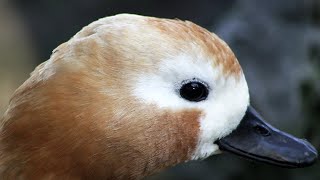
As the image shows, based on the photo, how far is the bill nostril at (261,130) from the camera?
2.99 m

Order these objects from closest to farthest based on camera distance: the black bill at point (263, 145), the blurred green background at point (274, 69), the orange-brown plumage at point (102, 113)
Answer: the orange-brown plumage at point (102, 113)
the black bill at point (263, 145)
the blurred green background at point (274, 69)

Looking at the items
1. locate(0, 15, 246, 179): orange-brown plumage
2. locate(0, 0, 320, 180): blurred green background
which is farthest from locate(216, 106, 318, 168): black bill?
locate(0, 0, 320, 180): blurred green background

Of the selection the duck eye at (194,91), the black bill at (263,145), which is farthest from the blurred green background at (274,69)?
the duck eye at (194,91)

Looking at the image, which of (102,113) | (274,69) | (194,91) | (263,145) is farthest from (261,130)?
(274,69)

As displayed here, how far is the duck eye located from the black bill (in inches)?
8.0

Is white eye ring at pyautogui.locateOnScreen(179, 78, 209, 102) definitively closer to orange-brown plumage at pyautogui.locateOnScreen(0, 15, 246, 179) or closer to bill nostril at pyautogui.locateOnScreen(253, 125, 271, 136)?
orange-brown plumage at pyautogui.locateOnScreen(0, 15, 246, 179)

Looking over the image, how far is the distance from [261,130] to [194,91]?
0.35 m

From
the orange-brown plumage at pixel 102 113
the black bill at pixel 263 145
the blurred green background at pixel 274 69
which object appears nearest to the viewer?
the orange-brown plumage at pixel 102 113

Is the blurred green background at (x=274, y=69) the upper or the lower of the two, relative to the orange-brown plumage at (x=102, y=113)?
lower

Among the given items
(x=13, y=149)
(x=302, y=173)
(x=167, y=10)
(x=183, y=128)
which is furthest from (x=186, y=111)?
(x=167, y=10)

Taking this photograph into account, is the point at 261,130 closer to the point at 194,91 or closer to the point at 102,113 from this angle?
the point at 194,91

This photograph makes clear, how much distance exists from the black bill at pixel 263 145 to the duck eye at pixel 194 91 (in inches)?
8.0

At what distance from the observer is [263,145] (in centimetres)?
300

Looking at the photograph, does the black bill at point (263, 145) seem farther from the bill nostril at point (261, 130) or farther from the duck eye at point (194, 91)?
the duck eye at point (194, 91)
